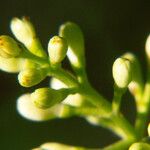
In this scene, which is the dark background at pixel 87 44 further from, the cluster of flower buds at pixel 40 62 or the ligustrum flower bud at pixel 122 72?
the ligustrum flower bud at pixel 122 72

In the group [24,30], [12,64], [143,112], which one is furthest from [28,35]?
[143,112]

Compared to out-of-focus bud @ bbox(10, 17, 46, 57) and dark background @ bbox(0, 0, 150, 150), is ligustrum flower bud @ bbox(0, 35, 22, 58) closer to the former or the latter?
Result: out-of-focus bud @ bbox(10, 17, 46, 57)

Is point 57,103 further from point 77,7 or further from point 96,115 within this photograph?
point 77,7

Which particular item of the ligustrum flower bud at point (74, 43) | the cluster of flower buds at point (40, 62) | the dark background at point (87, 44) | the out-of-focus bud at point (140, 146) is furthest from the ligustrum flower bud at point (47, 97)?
the dark background at point (87, 44)

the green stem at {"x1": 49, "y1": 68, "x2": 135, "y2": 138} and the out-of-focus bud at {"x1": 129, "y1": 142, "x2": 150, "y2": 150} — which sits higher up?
the green stem at {"x1": 49, "y1": 68, "x2": 135, "y2": 138}

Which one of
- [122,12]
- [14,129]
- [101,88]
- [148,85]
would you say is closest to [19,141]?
[14,129]

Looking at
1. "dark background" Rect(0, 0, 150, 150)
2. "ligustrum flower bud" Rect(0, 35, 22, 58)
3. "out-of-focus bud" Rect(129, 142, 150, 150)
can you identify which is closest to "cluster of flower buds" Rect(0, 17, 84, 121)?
"ligustrum flower bud" Rect(0, 35, 22, 58)
